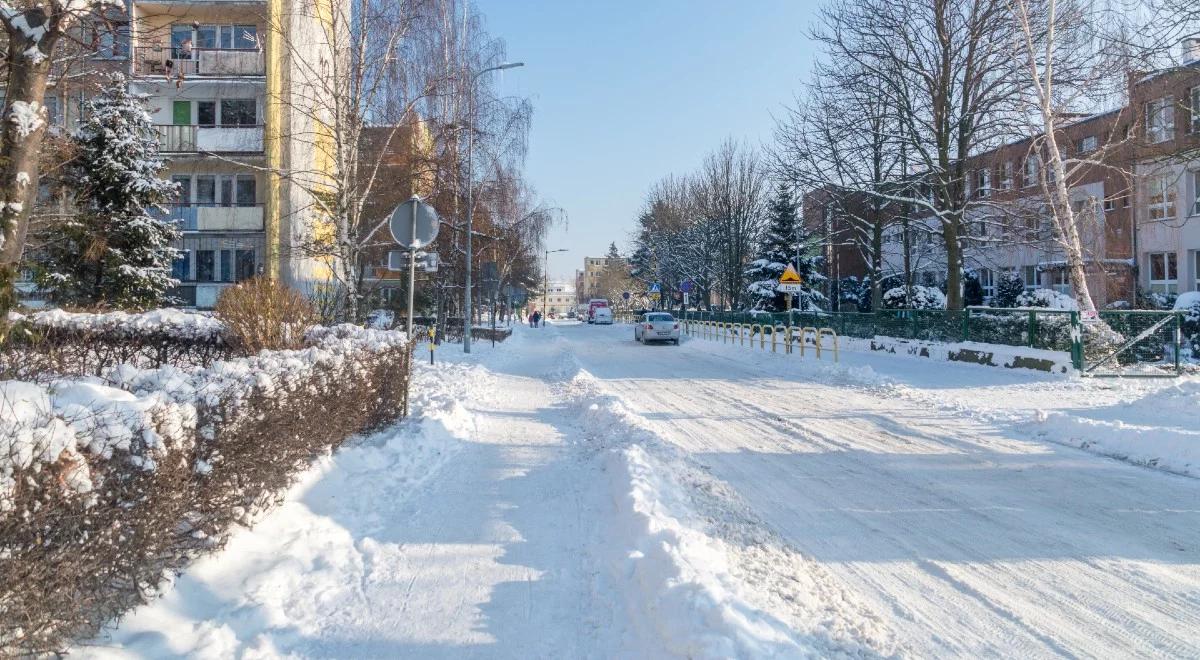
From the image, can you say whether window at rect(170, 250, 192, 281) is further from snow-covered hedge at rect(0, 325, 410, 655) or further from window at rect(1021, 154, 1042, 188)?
window at rect(1021, 154, 1042, 188)

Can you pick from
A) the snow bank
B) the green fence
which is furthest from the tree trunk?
the snow bank

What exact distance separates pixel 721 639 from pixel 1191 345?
65.3ft

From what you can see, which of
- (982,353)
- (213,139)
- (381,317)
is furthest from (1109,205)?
(213,139)

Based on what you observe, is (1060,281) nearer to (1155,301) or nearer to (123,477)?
(1155,301)

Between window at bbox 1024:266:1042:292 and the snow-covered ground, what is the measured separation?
32.8m

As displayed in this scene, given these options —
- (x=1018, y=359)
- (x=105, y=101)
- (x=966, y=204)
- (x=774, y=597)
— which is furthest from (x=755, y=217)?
(x=774, y=597)

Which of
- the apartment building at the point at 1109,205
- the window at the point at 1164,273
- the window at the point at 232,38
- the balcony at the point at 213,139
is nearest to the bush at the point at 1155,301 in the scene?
the apartment building at the point at 1109,205

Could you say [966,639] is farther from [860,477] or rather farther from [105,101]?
[105,101]

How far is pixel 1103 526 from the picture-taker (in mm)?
5832

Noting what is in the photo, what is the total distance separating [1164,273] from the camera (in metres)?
32.4

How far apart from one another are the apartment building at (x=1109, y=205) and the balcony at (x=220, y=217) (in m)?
21.1

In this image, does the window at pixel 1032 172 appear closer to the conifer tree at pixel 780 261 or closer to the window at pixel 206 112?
the conifer tree at pixel 780 261

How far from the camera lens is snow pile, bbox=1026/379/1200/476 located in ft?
26.4

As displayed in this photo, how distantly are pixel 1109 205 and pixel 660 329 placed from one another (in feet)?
74.5
